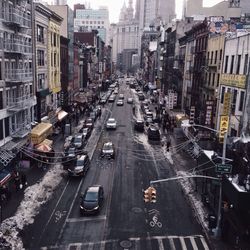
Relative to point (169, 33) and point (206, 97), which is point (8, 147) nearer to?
point (206, 97)

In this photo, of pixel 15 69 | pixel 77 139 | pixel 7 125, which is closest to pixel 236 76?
pixel 77 139

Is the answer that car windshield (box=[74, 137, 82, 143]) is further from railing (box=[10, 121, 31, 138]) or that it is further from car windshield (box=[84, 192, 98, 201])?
car windshield (box=[84, 192, 98, 201])

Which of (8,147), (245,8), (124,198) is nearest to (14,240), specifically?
(124,198)

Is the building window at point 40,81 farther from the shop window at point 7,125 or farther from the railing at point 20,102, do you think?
the shop window at point 7,125

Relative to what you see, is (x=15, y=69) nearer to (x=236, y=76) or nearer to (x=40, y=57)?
(x=40, y=57)

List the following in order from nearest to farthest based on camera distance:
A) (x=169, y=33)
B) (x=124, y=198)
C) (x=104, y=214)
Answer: (x=104, y=214), (x=124, y=198), (x=169, y=33)

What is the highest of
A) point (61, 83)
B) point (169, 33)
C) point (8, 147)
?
point (169, 33)
